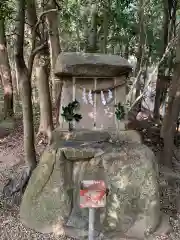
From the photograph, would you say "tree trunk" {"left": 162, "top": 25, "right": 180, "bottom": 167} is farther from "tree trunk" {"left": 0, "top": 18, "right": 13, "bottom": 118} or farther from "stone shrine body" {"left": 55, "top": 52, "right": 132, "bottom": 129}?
"tree trunk" {"left": 0, "top": 18, "right": 13, "bottom": 118}

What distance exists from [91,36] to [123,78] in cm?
465

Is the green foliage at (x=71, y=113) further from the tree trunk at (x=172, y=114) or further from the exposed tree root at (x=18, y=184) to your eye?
the tree trunk at (x=172, y=114)

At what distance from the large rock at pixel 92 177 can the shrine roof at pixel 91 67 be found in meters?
1.50

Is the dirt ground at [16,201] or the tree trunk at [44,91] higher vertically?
the tree trunk at [44,91]

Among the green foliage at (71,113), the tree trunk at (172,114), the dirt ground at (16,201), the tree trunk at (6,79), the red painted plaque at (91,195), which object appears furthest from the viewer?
the tree trunk at (6,79)

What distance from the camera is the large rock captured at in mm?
4922

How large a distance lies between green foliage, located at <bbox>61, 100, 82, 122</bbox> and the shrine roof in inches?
22.5

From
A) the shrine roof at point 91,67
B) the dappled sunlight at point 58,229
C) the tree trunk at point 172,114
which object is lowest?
the dappled sunlight at point 58,229

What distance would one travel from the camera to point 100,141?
5465 mm

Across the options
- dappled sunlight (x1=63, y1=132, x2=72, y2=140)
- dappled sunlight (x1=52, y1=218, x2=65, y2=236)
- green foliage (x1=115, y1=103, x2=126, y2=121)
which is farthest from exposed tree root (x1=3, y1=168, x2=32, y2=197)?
green foliage (x1=115, y1=103, x2=126, y2=121)

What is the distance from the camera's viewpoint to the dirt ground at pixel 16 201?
16.0ft

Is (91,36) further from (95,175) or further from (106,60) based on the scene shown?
(95,175)

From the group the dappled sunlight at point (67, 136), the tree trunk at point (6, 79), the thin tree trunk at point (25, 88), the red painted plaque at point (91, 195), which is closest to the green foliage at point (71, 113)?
the dappled sunlight at point (67, 136)

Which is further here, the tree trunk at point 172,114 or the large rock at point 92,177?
the tree trunk at point 172,114
